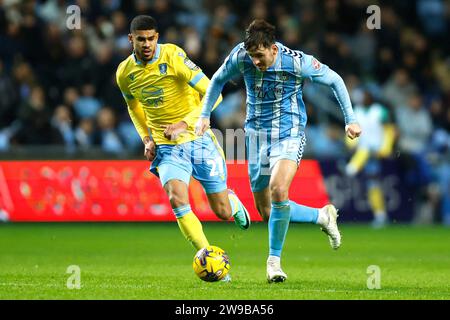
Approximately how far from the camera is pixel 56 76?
58.7 ft

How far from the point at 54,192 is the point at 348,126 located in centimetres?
855

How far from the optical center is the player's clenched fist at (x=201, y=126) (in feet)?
29.3

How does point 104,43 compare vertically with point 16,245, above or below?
above

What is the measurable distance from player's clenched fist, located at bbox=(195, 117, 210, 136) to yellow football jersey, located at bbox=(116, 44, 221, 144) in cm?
51

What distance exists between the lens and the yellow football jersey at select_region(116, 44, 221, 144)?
31.6ft

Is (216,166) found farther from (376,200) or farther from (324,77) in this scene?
(376,200)

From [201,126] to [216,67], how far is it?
8.74m

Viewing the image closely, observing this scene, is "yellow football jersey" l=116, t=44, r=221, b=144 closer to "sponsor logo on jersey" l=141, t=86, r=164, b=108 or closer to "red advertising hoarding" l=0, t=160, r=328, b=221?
"sponsor logo on jersey" l=141, t=86, r=164, b=108

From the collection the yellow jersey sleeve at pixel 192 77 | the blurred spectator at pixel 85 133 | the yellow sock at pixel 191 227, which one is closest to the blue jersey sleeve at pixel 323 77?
the yellow jersey sleeve at pixel 192 77

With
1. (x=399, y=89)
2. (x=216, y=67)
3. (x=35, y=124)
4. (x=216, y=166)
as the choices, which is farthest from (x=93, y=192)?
(x=216, y=166)

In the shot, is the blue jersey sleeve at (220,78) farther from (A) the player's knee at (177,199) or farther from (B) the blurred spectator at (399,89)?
(B) the blurred spectator at (399,89)

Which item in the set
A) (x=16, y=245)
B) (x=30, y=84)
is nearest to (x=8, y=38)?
(x=30, y=84)

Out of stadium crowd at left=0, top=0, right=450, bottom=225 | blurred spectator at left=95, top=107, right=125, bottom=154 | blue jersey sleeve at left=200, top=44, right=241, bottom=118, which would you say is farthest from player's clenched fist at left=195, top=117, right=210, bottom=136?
blurred spectator at left=95, top=107, right=125, bottom=154

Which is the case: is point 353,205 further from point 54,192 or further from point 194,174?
point 194,174
